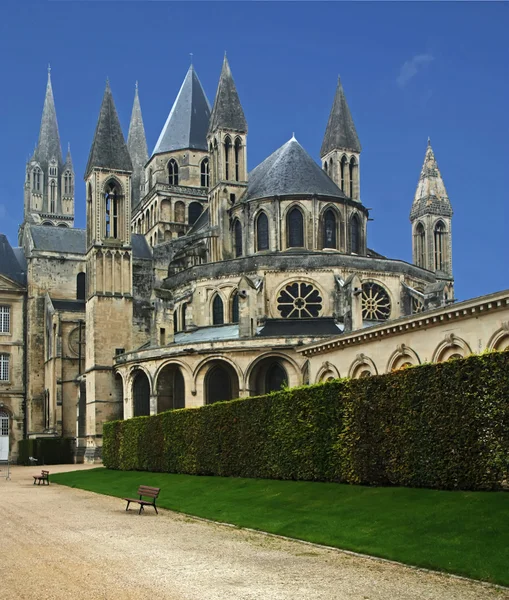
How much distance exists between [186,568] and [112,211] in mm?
50815

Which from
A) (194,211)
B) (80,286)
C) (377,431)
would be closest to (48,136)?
(194,211)

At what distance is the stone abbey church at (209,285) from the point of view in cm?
5244

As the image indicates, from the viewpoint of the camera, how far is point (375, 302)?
2281 inches

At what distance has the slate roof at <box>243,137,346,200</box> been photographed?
64.0 metres

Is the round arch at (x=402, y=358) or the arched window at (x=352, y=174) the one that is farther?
the arched window at (x=352, y=174)

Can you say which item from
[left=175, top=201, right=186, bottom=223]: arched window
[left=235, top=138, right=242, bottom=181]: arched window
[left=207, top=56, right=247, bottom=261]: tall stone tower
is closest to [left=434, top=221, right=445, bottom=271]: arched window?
[left=207, top=56, right=247, bottom=261]: tall stone tower

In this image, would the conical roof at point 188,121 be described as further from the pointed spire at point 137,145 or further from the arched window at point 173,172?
the pointed spire at point 137,145

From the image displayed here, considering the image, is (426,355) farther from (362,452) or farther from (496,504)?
(496,504)

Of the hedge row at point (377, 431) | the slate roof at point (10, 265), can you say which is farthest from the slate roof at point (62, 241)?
the hedge row at point (377, 431)

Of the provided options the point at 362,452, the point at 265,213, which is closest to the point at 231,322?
the point at 265,213

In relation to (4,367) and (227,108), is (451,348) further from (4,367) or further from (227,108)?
(4,367)

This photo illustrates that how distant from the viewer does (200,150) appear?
3337 inches

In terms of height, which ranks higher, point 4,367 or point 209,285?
point 209,285

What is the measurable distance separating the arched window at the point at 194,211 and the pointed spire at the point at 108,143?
59.5 ft
